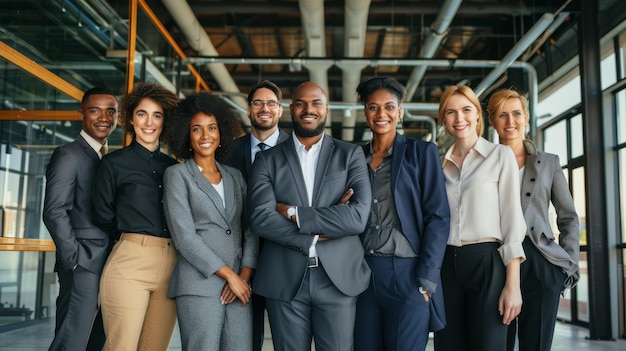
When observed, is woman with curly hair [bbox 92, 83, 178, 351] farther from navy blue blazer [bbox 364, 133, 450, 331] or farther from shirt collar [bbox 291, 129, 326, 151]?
navy blue blazer [bbox 364, 133, 450, 331]

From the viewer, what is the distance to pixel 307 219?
247cm

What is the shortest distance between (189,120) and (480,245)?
60.2 inches

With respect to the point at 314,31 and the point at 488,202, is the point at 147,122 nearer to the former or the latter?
the point at 488,202

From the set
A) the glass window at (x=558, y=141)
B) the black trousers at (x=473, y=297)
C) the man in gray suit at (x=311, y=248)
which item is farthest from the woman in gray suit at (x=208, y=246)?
the glass window at (x=558, y=141)

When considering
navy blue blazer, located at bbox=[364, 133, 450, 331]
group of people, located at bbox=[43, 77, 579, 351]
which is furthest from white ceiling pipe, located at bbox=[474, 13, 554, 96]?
navy blue blazer, located at bbox=[364, 133, 450, 331]

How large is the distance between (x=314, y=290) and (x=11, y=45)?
3678 millimetres

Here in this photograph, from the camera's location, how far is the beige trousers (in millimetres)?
2775

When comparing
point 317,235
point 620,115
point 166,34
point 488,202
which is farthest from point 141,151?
point 620,115

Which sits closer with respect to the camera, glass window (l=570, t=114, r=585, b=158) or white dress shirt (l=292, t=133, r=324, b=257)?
white dress shirt (l=292, t=133, r=324, b=257)

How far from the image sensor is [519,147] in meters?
3.14

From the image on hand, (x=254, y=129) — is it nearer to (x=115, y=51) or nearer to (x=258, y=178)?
(x=258, y=178)

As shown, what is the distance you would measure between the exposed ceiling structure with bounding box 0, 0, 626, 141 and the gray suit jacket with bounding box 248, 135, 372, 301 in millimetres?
3131

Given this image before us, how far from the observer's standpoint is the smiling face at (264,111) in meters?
3.60

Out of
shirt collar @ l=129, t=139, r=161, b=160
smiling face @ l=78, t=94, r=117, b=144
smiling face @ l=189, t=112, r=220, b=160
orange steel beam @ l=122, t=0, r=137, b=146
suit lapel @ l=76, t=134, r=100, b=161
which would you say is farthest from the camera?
orange steel beam @ l=122, t=0, r=137, b=146
